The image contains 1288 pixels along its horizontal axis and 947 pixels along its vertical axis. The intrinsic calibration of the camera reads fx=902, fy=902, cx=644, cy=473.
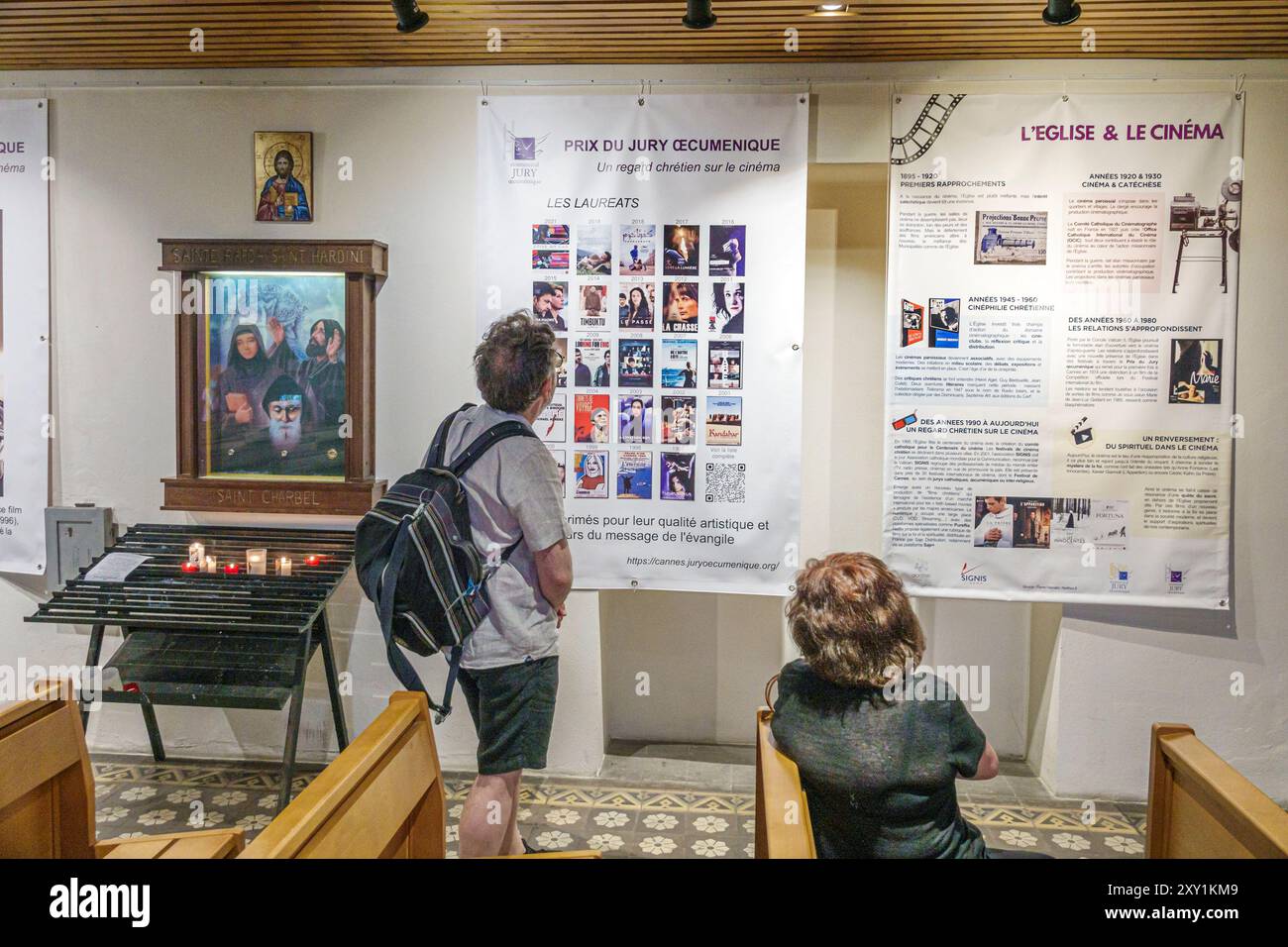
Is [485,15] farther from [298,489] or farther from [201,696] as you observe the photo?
[201,696]

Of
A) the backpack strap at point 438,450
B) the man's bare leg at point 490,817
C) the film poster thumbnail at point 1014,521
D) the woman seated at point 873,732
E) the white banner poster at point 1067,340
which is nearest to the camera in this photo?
the woman seated at point 873,732

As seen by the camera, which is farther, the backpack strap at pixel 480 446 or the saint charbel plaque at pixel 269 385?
the saint charbel plaque at pixel 269 385

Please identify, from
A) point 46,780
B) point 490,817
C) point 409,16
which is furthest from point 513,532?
point 409,16

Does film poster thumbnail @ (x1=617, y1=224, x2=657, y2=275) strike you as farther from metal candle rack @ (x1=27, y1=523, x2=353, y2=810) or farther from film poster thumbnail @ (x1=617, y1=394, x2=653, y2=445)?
metal candle rack @ (x1=27, y1=523, x2=353, y2=810)

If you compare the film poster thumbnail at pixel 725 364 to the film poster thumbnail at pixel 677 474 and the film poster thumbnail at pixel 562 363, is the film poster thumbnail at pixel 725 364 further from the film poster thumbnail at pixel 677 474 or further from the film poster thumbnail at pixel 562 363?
the film poster thumbnail at pixel 562 363

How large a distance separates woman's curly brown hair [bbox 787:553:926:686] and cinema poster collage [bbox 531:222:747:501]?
163 cm

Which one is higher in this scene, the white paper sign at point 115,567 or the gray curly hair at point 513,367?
the gray curly hair at point 513,367

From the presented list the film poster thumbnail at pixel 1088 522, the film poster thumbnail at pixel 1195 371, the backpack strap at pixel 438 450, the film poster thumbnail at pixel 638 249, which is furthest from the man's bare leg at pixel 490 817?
the film poster thumbnail at pixel 1195 371

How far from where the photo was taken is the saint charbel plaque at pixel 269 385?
12.0ft

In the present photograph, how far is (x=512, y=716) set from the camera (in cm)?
275

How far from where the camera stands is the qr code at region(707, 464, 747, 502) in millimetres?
3588

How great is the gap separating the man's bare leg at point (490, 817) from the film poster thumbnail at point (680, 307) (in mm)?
1780

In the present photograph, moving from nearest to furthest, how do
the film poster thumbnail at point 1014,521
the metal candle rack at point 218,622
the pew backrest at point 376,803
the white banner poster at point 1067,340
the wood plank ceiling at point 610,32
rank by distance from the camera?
the pew backrest at point 376,803 → the wood plank ceiling at point 610,32 → the metal candle rack at point 218,622 → the white banner poster at point 1067,340 → the film poster thumbnail at point 1014,521
